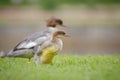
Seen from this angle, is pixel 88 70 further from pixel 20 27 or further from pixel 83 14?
pixel 83 14

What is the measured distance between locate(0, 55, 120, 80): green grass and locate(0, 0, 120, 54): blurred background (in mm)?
9222

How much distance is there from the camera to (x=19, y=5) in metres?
36.5

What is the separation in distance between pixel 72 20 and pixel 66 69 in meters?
21.0

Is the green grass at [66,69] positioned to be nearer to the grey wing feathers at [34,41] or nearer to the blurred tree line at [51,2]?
the grey wing feathers at [34,41]

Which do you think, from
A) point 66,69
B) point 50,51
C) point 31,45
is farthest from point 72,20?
point 66,69

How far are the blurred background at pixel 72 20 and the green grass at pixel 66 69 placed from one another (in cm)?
922

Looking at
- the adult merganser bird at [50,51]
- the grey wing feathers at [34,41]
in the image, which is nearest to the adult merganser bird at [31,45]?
the grey wing feathers at [34,41]

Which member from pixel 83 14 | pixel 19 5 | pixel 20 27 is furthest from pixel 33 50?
pixel 19 5

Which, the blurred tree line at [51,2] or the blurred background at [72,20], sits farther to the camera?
the blurred tree line at [51,2]

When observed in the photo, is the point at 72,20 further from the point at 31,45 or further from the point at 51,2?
the point at 31,45

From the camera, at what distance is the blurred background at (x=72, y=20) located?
25375 mm

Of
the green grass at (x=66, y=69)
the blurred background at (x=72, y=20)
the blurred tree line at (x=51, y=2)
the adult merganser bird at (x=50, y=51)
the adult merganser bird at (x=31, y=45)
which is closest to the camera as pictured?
the green grass at (x=66, y=69)

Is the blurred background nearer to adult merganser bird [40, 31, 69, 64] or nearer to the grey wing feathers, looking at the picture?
the grey wing feathers

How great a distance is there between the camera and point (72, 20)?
3284 centimetres
